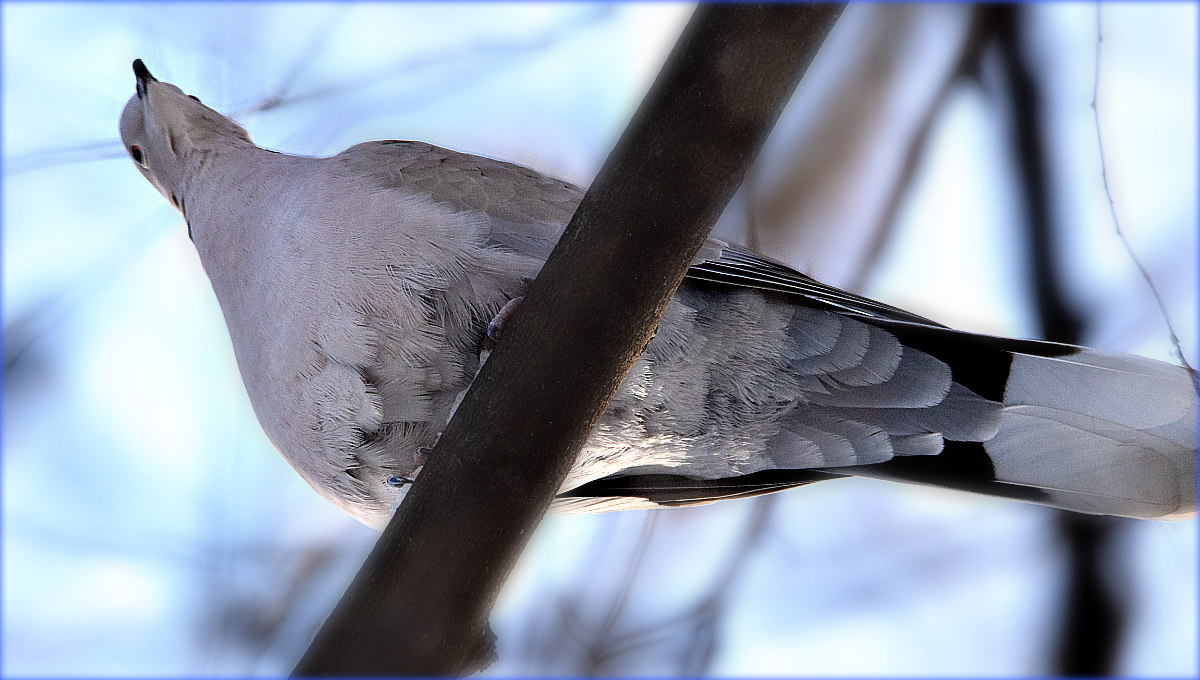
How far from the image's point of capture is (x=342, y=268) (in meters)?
2.25

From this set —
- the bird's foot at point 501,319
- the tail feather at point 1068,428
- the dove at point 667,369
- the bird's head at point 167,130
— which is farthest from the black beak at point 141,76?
the tail feather at point 1068,428

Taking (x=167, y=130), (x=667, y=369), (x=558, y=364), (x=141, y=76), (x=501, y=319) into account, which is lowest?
(x=558, y=364)

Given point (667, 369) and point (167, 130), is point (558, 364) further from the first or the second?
point (167, 130)

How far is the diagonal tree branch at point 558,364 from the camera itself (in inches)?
62.9

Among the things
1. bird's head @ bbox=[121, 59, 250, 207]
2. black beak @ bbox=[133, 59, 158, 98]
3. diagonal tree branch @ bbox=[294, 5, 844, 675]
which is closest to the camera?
diagonal tree branch @ bbox=[294, 5, 844, 675]

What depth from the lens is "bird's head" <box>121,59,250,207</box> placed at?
117 inches

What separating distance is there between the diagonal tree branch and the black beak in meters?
2.02

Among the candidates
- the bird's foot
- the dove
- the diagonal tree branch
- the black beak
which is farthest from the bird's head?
the diagonal tree branch

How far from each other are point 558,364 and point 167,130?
1.95 metres

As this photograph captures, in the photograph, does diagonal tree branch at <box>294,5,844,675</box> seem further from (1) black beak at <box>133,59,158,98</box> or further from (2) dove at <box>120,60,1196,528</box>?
(1) black beak at <box>133,59,158,98</box>

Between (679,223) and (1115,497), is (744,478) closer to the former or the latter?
(1115,497)

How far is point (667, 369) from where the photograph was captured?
237 cm

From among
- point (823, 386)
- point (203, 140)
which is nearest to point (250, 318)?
point (203, 140)

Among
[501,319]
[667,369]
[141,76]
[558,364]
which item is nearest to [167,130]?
[141,76]
